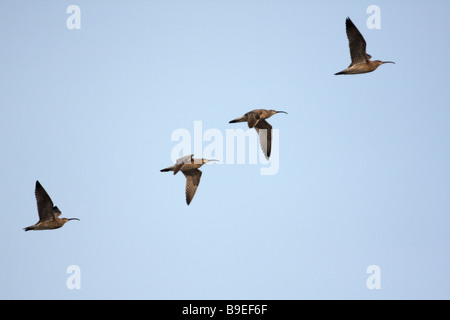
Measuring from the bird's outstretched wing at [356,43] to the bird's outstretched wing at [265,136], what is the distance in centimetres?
559

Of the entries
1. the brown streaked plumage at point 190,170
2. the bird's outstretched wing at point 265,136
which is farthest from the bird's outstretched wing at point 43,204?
the bird's outstretched wing at point 265,136

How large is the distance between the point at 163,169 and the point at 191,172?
1.92 metres

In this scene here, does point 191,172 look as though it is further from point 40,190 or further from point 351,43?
point 351,43

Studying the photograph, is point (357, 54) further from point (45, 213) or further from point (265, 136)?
point (45, 213)

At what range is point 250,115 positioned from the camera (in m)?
31.4

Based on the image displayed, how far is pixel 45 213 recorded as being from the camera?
31.2m

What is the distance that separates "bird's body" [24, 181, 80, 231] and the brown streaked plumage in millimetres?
4457

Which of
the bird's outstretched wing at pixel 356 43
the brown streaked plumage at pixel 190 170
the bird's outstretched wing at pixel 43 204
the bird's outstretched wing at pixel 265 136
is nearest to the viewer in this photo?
the bird's outstretched wing at pixel 356 43

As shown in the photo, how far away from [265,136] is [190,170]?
3685mm

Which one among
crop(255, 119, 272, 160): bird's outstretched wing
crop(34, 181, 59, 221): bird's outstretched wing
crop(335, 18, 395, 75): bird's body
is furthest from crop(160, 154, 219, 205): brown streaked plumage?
crop(335, 18, 395, 75): bird's body

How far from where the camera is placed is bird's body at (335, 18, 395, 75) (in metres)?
28.9

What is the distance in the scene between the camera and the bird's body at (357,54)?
2894cm

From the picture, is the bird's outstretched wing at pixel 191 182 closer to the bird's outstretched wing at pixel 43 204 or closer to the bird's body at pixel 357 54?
the bird's outstretched wing at pixel 43 204
